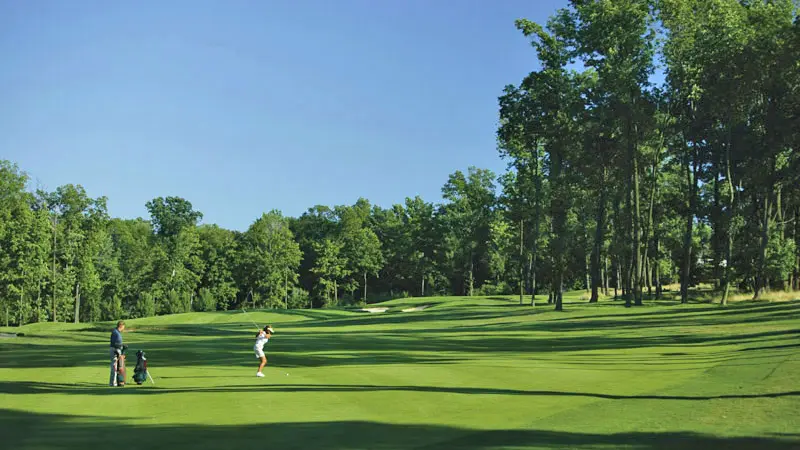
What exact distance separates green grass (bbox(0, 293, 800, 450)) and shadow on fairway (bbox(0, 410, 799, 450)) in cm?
4

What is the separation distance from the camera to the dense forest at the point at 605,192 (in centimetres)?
5044

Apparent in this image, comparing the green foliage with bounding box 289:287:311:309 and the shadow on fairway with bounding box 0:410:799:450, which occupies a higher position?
the shadow on fairway with bounding box 0:410:799:450

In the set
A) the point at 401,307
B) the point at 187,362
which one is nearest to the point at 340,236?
the point at 401,307

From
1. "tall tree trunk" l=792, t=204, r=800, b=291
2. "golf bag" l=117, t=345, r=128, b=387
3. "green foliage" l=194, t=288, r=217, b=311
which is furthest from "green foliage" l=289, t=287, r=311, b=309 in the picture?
"golf bag" l=117, t=345, r=128, b=387

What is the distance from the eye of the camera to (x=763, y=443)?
11375mm

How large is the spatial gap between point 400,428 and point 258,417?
3222mm

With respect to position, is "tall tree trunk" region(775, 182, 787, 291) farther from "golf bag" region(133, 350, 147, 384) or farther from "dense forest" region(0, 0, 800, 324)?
"golf bag" region(133, 350, 147, 384)

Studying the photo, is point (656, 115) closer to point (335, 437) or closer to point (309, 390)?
point (309, 390)

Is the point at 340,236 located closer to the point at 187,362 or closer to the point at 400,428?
the point at 187,362

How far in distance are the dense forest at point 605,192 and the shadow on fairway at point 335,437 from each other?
134ft

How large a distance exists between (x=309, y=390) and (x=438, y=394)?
11.5 ft

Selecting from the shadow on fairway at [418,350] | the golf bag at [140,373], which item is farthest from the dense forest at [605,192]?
the golf bag at [140,373]

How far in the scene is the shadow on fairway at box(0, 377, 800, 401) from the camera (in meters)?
16.4

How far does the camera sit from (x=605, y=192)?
58.8 m
